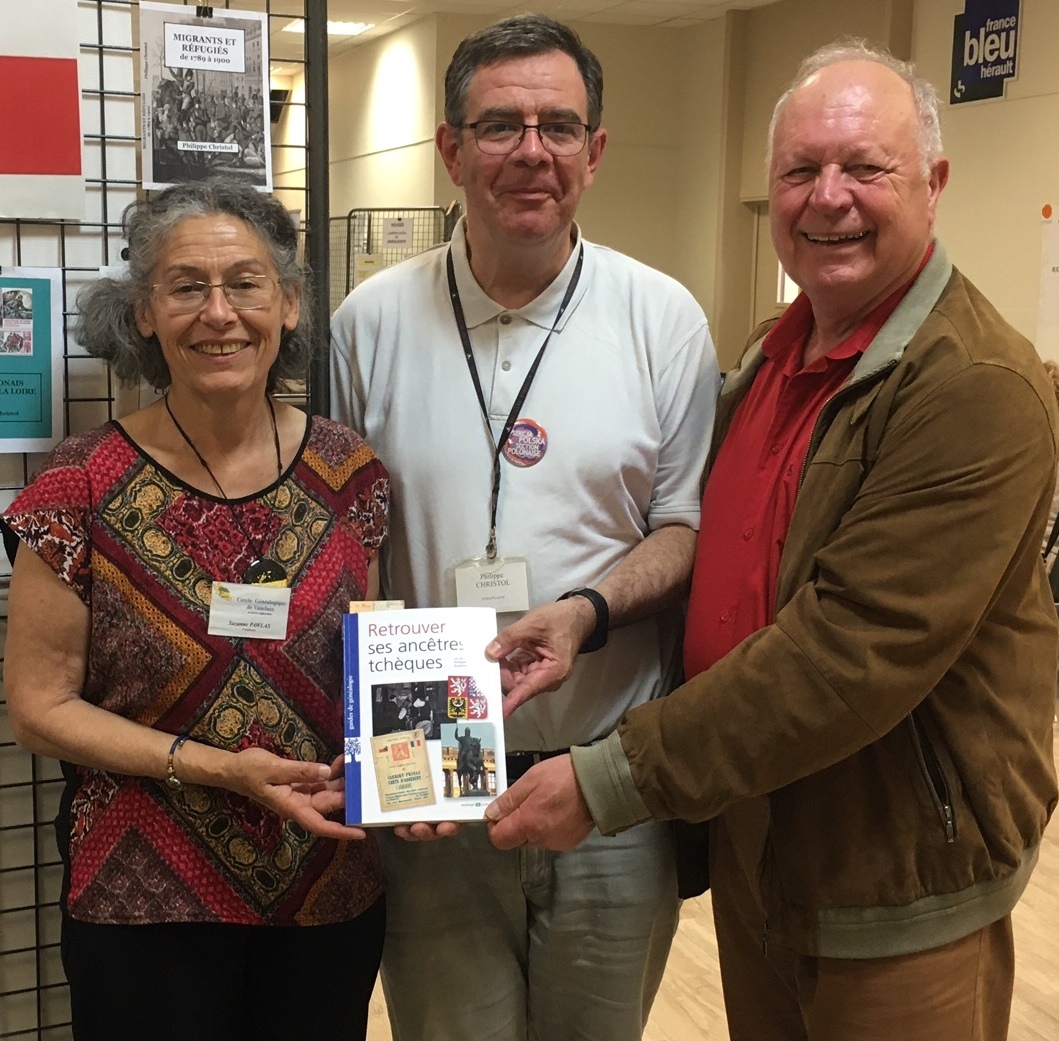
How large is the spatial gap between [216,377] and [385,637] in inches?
16.9

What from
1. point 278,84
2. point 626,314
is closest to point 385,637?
point 626,314

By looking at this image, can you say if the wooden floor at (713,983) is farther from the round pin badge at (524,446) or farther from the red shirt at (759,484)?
the round pin badge at (524,446)

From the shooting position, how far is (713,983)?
3.09 m

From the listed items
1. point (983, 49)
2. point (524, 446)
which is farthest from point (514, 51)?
point (983, 49)

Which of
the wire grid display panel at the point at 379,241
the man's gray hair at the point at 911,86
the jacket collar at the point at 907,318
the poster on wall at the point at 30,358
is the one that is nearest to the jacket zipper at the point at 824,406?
the jacket collar at the point at 907,318

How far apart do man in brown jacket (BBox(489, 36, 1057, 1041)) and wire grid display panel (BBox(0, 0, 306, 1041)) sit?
86cm

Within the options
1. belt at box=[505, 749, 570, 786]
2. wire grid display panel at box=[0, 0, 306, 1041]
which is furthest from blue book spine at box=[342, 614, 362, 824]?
wire grid display panel at box=[0, 0, 306, 1041]

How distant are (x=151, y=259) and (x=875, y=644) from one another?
43.7 inches

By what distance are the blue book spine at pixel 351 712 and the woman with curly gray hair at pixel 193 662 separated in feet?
0.12

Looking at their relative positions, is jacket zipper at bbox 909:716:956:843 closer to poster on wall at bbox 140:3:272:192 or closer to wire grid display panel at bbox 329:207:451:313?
poster on wall at bbox 140:3:272:192

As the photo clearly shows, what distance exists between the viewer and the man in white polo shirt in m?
1.86

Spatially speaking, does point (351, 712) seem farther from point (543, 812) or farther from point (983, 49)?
point (983, 49)

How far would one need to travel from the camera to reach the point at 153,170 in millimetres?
1906

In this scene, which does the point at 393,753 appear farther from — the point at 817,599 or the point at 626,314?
the point at 626,314
